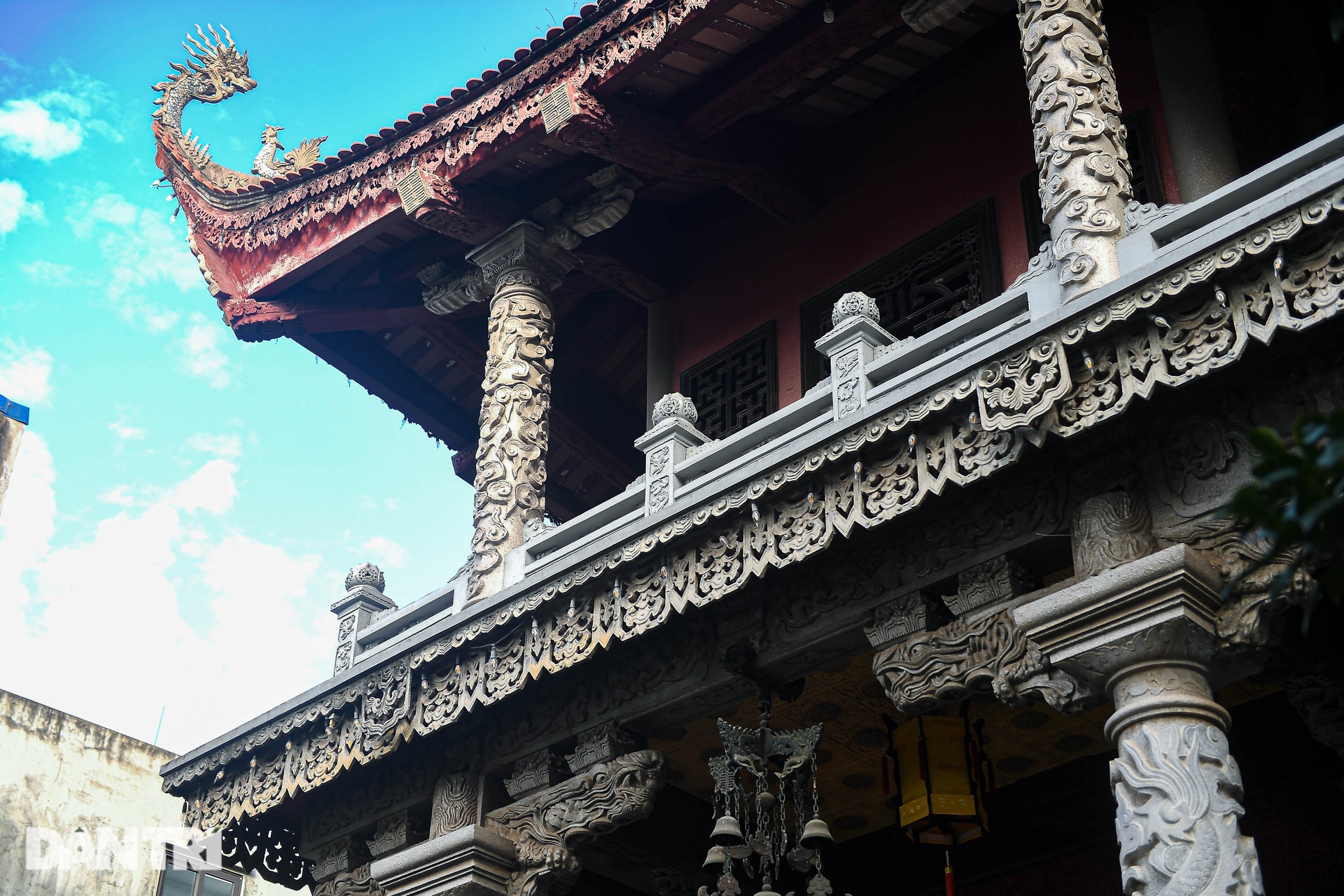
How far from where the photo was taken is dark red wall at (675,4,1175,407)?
8.02 metres

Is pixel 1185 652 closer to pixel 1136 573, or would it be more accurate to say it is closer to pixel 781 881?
pixel 1136 573

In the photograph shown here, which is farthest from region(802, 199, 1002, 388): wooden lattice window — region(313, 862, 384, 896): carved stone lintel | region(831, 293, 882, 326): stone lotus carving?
region(313, 862, 384, 896): carved stone lintel

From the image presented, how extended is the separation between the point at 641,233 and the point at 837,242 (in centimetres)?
150

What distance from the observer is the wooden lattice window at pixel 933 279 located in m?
8.05

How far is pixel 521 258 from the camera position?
29.1 feet

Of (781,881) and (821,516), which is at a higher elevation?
(821,516)

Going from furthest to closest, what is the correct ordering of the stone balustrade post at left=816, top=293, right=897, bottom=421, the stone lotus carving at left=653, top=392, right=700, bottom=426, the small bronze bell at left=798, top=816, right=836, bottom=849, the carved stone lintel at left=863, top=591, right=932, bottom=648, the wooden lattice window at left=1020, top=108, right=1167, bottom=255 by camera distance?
the wooden lattice window at left=1020, top=108, right=1167, bottom=255 → the stone lotus carving at left=653, top=392, right=700, bottom=426 → the small bronze bell at left=798, top=816, right=836, bottom=849 → the stone balustrade post at left=816, top=293, right=897, bottom=421 → the carved stone lintel at left=863, top=591, right=932, bottom=648

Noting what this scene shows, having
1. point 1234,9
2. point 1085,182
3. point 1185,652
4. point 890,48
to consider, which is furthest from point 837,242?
point 1185,652

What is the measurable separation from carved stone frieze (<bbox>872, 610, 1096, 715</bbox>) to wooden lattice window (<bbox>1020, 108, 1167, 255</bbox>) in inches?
A: 90.5

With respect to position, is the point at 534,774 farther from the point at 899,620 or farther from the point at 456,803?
the point at 899,620

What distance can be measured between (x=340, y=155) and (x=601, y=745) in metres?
4.29

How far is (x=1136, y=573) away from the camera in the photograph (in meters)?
5.06

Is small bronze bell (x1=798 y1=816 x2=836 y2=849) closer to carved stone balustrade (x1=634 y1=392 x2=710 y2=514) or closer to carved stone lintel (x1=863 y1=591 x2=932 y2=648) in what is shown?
carved stone lintel (x1=863 y1=591 x2=932 y2=648)

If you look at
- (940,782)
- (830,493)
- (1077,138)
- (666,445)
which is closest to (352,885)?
(666,445)
